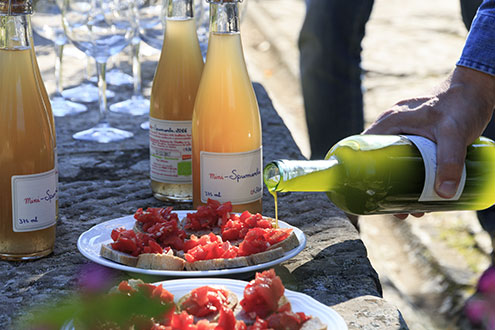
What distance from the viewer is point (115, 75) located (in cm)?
294

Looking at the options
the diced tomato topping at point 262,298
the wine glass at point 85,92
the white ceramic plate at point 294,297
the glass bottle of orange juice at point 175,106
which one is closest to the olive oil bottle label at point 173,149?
the glass bottle of orange juice at point 175,106

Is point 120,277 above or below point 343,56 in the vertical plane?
below

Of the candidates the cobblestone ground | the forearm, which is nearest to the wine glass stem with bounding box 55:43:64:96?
the cobblestone ground

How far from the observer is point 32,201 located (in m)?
1.23

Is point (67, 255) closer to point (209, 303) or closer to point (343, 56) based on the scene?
point (209, 303)

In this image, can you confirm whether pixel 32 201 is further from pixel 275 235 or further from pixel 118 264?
pixel 275 235

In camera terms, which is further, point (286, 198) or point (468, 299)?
point (468, 299)

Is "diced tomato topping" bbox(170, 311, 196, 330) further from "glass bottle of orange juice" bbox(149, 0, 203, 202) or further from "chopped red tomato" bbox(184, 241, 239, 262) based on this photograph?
"glass bottle of orange juice" bbox(149, 0, 203, 202)

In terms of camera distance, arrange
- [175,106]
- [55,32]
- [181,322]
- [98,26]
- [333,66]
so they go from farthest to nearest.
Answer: [333,66]
[55,32]
[98,26]
[175,106]
[181,322]

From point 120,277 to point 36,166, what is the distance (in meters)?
0.24

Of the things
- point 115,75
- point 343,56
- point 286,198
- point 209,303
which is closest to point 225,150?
point 286,198

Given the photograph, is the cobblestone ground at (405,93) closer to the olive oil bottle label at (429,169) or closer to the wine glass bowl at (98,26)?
the wine glass bowl at (98,26)

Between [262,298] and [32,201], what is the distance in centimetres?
49

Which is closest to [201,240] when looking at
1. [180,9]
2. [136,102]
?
[180,9]
